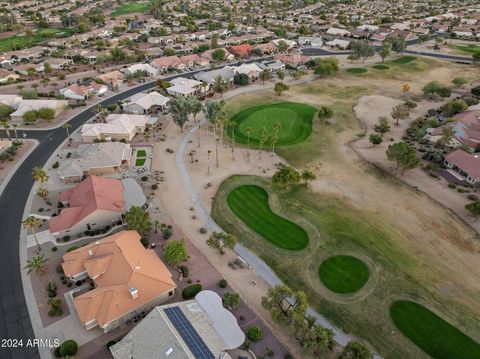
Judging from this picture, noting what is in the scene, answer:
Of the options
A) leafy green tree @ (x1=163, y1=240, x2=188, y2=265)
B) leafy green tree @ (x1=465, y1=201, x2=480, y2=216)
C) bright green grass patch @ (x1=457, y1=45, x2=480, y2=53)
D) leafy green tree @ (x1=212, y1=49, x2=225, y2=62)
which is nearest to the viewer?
leafy green tree @ (x1=163, y1=240, x2=188, y2=265)

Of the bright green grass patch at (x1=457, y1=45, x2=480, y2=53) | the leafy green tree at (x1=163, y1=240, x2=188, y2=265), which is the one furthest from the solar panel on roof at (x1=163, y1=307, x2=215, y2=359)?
the bright green grass patch at (x1=457, y1=45, x2=480, y2=53)

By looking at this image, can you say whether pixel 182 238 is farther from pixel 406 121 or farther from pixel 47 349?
pixel 406 121

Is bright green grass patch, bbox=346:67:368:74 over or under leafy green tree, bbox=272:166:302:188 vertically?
under

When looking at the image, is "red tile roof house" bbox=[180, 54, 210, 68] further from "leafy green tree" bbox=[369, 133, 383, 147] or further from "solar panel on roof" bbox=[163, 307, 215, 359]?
"solar panel on roof" bbox=[163, 307, 215, 359]

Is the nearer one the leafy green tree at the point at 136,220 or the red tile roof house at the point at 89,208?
the leafy green tree at the point at 136,220

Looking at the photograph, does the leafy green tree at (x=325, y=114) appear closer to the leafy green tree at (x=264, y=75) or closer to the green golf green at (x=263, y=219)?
the green golf green at (x=263, y=219)

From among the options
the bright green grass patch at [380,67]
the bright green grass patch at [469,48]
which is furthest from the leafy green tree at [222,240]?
the bright green grass patch at [469,48]
